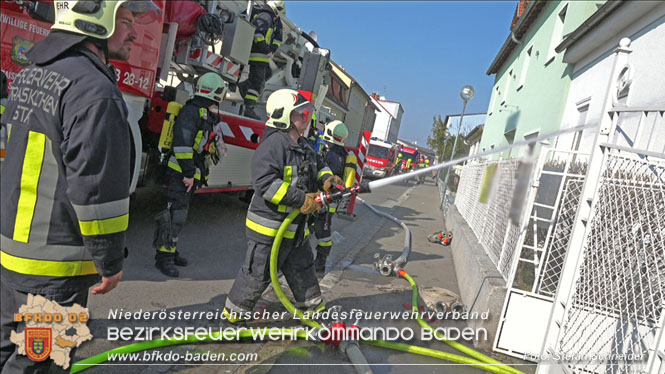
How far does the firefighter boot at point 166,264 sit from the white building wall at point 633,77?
3.91 m

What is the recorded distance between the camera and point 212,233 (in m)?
6.15

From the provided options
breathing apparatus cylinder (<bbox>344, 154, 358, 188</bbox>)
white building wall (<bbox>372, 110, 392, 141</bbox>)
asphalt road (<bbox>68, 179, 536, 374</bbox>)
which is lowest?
asphalt road (<bbox>68, 179, 536, 374</bbox>)

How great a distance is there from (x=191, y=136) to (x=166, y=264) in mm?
1312

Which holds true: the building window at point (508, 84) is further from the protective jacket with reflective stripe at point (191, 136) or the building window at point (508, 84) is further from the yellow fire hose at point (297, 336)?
the yellow fire hose at point (297, 336)

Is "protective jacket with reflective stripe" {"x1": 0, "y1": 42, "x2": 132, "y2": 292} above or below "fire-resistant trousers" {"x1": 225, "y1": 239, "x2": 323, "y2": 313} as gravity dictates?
above

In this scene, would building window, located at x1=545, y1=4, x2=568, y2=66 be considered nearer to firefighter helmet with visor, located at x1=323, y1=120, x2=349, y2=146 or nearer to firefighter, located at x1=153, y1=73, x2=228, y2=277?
firefighter helmet with visor, located at x1=323, y1=120, x2=349, y2=146

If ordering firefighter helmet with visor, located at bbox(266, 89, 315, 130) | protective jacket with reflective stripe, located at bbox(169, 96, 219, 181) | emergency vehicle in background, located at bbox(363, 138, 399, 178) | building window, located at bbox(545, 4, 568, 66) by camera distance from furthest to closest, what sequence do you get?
emergency vehicle in background, located at bbox(363, 138, 399, 178)
building window, located at bbox(545, 4, 568, 66)
protective jacket with reflective stripe, located at bbox(169, 96, 219, 181)
firefighter helmet with visor, located at bbox(266, 89, 315, 130)

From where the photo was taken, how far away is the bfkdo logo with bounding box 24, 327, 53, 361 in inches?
68.7

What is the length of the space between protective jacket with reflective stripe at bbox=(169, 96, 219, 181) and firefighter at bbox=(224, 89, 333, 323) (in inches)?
49.6

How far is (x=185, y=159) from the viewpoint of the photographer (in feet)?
13.8

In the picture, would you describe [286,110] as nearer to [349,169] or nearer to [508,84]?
[349,169]

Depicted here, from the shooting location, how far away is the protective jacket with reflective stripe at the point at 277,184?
122 inches

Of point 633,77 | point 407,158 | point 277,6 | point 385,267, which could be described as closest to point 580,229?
point 385,267

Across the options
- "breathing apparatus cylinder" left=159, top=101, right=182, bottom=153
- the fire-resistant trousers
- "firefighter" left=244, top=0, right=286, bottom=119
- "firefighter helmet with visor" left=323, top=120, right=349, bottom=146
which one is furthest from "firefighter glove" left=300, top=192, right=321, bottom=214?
"firefighter" left=244, top=0, right=286, bottom=119
